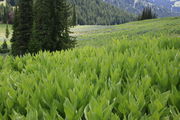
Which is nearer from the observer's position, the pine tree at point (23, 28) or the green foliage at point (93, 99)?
the green foliage at point (93, 99)

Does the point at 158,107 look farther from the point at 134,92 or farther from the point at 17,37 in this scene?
the point at 17,37

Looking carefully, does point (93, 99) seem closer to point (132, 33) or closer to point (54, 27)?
point (54, 27)

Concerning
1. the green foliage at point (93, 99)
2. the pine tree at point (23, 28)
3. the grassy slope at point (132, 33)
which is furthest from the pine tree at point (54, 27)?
the green foliage at point (93, 99)

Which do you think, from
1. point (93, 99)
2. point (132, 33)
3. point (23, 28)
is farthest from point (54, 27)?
point (93, 99)

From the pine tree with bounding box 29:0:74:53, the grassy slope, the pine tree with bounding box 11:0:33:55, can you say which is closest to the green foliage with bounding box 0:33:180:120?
the grassy slope

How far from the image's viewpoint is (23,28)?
125 ft

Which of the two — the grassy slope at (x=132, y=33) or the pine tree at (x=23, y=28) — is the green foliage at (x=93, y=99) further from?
the pine tree at (x=23, y=28)

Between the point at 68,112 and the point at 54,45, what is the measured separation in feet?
67.5

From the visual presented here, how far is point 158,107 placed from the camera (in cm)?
168

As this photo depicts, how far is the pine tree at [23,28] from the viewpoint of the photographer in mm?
37094

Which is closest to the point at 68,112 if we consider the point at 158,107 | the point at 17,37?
the point at 158,107

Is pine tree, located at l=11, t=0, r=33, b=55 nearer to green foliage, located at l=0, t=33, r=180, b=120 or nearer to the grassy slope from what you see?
the grassy slope

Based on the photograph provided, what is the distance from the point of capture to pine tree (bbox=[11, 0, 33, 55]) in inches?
1460

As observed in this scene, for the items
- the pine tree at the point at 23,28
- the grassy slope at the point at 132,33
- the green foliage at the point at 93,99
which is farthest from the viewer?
the pine tree at the point at 23,28
